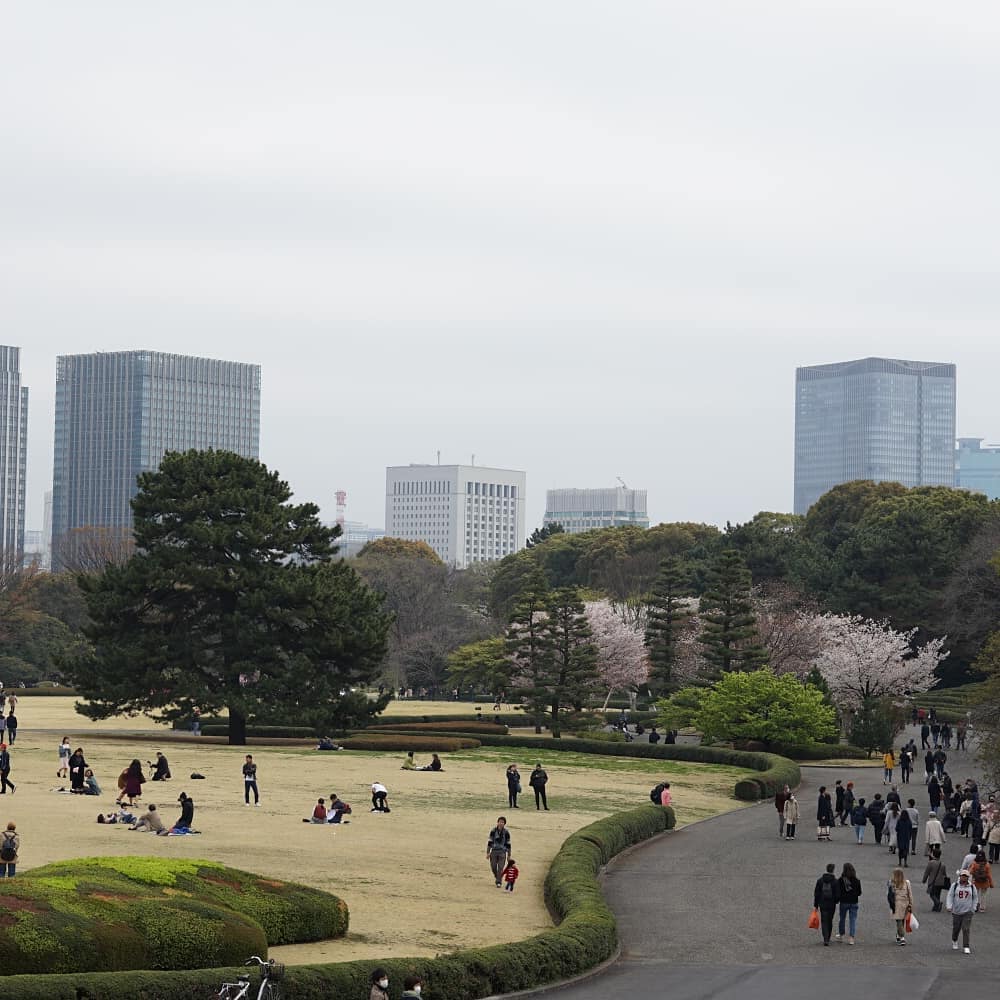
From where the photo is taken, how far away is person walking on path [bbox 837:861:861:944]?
85.5ft

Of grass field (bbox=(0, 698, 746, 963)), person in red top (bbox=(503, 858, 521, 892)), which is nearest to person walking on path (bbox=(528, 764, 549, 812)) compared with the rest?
grass field (bbox=(0, 698, 746, 963))

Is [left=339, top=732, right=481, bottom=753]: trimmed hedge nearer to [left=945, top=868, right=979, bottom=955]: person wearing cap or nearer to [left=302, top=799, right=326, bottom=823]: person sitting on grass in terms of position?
[left=302, top=799, right=326, bottom=823]: person sitting on grass

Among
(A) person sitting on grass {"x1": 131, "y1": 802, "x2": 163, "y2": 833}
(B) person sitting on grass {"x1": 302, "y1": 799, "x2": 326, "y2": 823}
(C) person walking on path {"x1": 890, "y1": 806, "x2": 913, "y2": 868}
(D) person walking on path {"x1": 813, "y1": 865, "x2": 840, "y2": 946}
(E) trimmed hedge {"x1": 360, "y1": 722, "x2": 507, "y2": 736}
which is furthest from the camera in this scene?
(E) trimmed hedge {"x1": 360, "y1": 722, "x2": 507, "y2": 736}

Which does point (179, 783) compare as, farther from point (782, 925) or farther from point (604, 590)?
point (604, 590)

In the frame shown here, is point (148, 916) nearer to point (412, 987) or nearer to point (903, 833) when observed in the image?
point (412, 987)

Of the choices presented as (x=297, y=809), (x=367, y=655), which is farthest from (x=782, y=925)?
(x=367, y=655)

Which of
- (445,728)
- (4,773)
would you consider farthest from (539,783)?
(445,728)

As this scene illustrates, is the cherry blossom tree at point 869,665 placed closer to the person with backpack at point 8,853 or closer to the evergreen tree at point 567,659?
the evergreen tree at point 567,659

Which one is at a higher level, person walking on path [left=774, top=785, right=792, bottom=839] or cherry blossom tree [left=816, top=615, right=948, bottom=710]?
cherry blossom tree [left=816, top=615, right=948, bottom=710]

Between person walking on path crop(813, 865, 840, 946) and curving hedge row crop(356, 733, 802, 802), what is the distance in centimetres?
2621

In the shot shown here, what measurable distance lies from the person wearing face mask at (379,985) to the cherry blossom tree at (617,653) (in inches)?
2841

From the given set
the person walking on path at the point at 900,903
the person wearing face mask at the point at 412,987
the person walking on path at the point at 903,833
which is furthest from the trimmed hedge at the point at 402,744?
the person wearing face mask at the point at 412,987

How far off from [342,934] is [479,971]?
3865 millimetres

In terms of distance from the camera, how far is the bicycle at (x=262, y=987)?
58.9 ft
